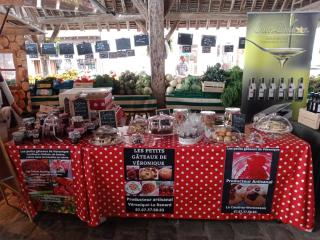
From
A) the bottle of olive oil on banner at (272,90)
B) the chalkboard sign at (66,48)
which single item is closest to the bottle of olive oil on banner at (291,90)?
the bottle of olive oil on banner at (272,90)

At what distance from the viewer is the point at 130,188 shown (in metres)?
2.36

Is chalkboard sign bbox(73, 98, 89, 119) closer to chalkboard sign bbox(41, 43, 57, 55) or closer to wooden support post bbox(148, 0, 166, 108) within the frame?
wooden support post bbox(148, 0, 166, 108)

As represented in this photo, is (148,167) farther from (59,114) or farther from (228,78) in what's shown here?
(228,78)

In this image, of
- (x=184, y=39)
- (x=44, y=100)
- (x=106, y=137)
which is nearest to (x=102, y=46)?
(x=44, y=100)

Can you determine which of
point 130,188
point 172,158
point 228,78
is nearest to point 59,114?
point 130,188

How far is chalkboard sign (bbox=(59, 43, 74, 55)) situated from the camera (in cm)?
614

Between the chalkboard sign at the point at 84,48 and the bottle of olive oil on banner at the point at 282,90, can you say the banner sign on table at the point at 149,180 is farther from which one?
the chalkboard sign at the point at 84,48

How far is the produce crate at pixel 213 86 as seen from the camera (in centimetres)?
479

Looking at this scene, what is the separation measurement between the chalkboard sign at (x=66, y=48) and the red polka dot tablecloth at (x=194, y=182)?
440 centimetres

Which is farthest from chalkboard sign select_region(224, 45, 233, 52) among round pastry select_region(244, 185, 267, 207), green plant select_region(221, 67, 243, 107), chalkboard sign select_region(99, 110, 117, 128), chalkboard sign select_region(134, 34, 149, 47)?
round pastry select_region(244, 185, 267, 207)

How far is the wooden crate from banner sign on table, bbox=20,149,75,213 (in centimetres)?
247

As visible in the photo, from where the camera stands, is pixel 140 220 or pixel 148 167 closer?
pixel 148 167

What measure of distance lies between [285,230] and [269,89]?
178cm

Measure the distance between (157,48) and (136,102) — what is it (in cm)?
116
